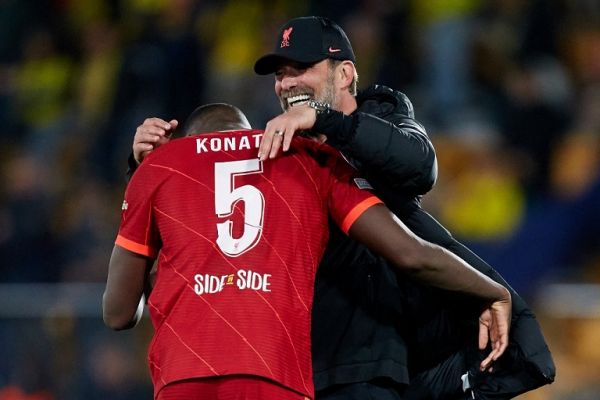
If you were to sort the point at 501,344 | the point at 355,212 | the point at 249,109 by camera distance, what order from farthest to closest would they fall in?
1. the point at 249,109
2. the point at 501,344
3. the point at 355,212

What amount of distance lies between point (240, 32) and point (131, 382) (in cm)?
350

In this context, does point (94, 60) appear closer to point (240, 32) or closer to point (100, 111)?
point (100, 111)

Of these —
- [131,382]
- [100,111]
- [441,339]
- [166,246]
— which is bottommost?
[131,382]

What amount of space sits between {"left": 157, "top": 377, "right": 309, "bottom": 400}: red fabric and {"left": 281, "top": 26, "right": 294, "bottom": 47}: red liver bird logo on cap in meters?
1.30

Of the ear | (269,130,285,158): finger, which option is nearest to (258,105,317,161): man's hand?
(269,130,285,158): finger

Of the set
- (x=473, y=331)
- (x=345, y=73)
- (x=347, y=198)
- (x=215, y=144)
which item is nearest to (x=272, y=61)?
(x=345, y=73)

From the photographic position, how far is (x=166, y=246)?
11.6ft

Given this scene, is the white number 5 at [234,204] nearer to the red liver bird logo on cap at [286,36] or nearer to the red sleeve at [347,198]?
the red sleeve at [347,198]

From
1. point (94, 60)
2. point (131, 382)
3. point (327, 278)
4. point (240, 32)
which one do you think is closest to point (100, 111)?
point (94, 60)

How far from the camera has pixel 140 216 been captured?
3.57 metres

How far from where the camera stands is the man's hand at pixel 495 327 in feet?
12.5

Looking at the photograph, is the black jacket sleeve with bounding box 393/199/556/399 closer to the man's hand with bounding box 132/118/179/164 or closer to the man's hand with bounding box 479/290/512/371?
the man's hand with bounding box 479/290/512/371

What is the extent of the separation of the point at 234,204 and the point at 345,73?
3.12ft

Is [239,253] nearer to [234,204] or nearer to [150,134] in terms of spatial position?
[234,204]
